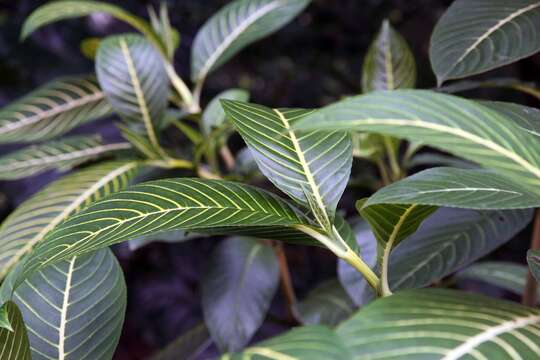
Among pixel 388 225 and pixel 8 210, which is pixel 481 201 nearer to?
pixel 388 225

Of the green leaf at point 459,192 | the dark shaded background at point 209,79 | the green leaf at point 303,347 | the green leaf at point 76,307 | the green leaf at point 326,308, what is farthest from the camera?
the dark shaded background at point 209,79

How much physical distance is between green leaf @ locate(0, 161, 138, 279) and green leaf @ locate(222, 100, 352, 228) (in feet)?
1.26

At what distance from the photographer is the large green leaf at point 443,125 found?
15.6 inches

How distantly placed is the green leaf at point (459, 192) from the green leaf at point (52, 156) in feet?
2.17

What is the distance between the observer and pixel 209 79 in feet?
7.41

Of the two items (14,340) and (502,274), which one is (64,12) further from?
(502,274)

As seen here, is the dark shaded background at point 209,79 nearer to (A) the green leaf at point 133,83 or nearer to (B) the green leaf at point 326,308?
(B) the green leaf at point 326,308

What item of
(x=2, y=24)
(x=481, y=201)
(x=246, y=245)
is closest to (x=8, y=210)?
(x=2, y=24)

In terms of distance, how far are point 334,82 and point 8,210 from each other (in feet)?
4.11

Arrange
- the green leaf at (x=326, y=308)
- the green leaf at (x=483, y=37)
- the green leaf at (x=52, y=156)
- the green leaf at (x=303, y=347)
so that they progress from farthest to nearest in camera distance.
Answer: the green leaf at (x=326, y=308) → the green leaf at (x=52, y=156) → the green leaf at (x=483, y=37) → the green leaf at (x=303, y=347)

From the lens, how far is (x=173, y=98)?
1209mm

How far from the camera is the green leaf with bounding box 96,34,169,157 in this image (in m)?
1.00

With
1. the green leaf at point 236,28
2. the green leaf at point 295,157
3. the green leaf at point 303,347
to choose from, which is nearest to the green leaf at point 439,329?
the green leaf at point 303,347

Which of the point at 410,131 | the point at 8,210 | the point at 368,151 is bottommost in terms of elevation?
the point at 8,210
